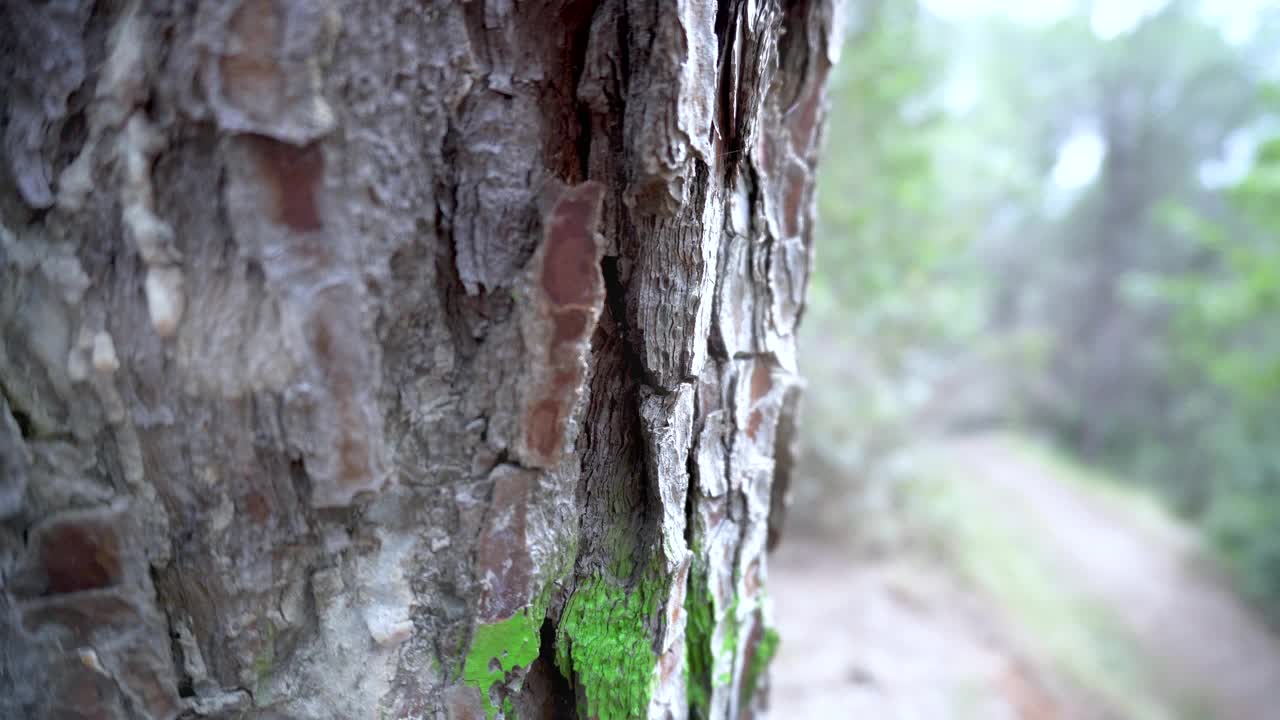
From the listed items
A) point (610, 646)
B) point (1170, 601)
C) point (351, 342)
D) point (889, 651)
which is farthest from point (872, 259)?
point (351, 342)

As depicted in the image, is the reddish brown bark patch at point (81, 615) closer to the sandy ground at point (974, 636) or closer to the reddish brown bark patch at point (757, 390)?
the reddish brown bark patch at point (757, 390)

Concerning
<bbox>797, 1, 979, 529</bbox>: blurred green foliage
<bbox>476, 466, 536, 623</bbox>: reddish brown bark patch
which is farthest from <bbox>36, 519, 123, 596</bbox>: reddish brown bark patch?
<bbox>797, 1, 979, 529</bbox>: blurred green foliage

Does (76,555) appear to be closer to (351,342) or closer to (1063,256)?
(351,342)

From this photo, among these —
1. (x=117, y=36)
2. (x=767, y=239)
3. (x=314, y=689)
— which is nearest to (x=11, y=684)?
(x=314, y=689)

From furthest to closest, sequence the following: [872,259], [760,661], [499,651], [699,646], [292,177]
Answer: [872,259], [760,661], [699,646], [499,651], [292,177]

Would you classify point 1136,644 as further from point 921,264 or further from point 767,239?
point 767,239

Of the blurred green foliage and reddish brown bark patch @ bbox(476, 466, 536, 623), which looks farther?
the blurred green foliage

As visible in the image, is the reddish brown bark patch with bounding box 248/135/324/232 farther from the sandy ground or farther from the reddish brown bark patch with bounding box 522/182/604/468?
the sandy ground

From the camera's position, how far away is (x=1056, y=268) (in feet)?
29.6

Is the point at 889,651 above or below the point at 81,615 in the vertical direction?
above

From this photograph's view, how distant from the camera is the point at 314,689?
0.46 metres

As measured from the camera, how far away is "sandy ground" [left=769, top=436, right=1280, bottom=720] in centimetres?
272

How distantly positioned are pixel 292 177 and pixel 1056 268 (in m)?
10.5

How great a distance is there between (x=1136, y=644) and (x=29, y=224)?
206 inches
